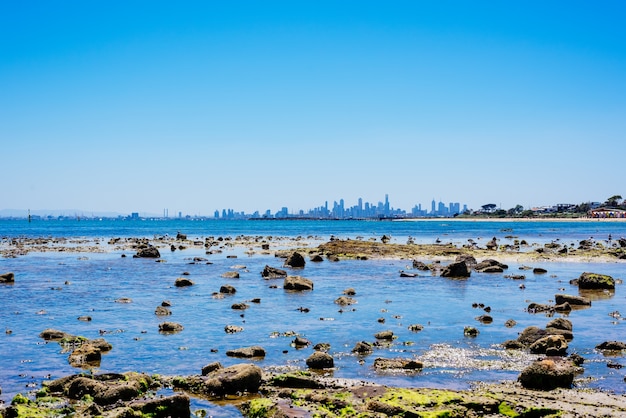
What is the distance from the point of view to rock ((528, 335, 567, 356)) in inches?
784

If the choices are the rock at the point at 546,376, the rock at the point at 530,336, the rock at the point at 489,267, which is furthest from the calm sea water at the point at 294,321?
the rock at the point at 489,267

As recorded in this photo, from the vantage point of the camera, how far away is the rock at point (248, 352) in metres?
19.9

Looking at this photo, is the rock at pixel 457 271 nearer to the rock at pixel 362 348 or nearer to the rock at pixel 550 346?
the rock at pixel 550 346

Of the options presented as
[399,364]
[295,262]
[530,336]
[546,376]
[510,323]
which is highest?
[295,262]

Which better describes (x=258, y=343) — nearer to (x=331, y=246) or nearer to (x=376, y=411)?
(x=376, y=411)

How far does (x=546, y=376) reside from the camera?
1591 centimetres

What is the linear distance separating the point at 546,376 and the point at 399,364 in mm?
4493

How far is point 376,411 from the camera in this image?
44.5ft

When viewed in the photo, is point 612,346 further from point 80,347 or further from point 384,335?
point 80,347

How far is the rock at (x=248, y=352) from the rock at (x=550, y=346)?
9800 millimetres

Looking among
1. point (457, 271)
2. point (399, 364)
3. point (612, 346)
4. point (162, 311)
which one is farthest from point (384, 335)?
point (457, 271)

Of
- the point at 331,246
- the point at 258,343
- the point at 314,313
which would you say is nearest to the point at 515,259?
the point at 331,246

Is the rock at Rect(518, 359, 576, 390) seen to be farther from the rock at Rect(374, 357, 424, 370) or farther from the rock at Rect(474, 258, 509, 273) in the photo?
the rock at Rect(474, 258, 509, 273)

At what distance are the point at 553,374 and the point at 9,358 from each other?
58.5 feet
